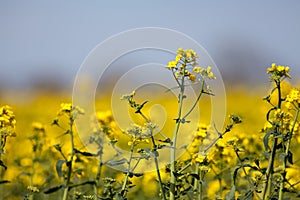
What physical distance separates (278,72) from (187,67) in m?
0.49

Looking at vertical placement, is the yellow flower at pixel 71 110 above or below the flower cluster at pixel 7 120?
above

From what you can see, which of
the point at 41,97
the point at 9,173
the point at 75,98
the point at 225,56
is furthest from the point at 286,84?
the point at 225,56

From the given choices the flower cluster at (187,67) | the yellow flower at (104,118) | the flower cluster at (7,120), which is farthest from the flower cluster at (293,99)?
the flower cluster at (7,120)

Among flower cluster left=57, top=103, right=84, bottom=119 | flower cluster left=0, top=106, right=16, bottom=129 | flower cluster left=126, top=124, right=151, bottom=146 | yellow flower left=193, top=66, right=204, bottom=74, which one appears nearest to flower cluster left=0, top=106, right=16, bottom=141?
flower cluster left=0, top=106, right=16, bottom=129

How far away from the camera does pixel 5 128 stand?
348cm

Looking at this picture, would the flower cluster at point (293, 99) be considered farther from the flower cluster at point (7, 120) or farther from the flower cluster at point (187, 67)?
the flower cluster at point (7, 120)

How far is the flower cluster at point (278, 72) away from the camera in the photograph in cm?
329

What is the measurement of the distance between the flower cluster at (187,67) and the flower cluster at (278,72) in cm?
34

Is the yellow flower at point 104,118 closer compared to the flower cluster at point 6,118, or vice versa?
the flower cluster at point 6,118

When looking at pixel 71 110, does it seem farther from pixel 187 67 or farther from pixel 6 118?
pixel 187 67

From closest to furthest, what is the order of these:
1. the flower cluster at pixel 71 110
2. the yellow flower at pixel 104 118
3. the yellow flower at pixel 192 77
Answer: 1. the yellow flower at pixel 192 77
2. the flower cluster at pixel 71 110
3. the yellow flower at pixel 104 118

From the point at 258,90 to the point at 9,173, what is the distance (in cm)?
896

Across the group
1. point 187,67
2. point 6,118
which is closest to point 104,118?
point 6,118

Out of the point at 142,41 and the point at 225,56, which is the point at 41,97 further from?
the point at 142,41
